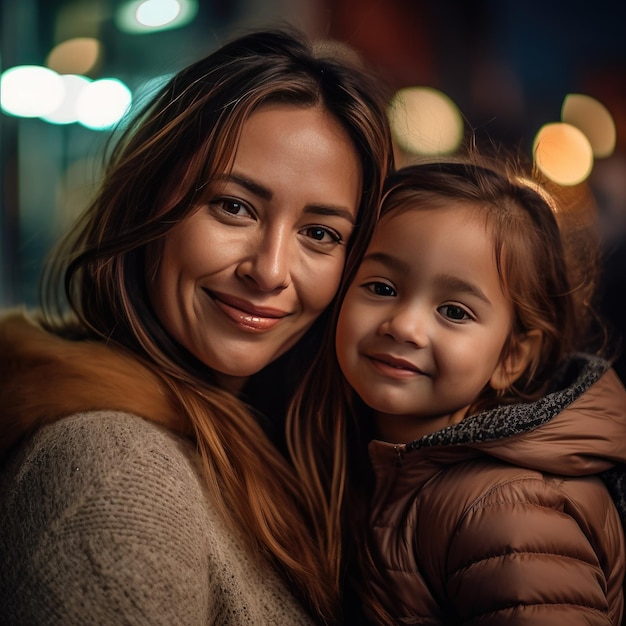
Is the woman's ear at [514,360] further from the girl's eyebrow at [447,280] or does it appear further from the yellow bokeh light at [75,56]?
the yellow bokeh light at [75,56]

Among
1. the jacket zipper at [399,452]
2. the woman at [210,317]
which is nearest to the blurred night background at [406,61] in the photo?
the woman at [210,317]

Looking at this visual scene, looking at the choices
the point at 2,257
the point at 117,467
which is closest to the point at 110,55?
the point at 2,257

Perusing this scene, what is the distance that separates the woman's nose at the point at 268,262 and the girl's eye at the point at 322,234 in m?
0.05

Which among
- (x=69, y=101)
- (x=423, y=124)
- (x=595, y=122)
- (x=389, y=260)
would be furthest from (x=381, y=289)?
(x=69, y=101)

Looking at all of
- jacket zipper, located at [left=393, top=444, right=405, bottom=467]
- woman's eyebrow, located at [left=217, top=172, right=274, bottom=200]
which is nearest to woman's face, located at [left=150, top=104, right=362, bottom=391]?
woman's eyebrow, located at [left=217, top=172, right=274, bottom=200]

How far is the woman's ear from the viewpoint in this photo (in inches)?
44.5

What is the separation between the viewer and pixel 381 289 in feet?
3.53

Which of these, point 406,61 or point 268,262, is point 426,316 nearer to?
point 268,262

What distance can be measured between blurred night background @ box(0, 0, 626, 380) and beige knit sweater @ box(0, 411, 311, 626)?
0.53m

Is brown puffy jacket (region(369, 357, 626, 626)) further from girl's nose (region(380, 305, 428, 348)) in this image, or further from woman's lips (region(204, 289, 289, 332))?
woman's lips (region(204, 289, 289, 332))

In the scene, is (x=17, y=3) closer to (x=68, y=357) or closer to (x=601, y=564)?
(x=68, y=357)

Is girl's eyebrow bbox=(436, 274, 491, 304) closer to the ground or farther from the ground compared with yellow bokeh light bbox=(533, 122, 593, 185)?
closer to the ground

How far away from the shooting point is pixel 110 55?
140cm

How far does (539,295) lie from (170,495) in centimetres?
64
